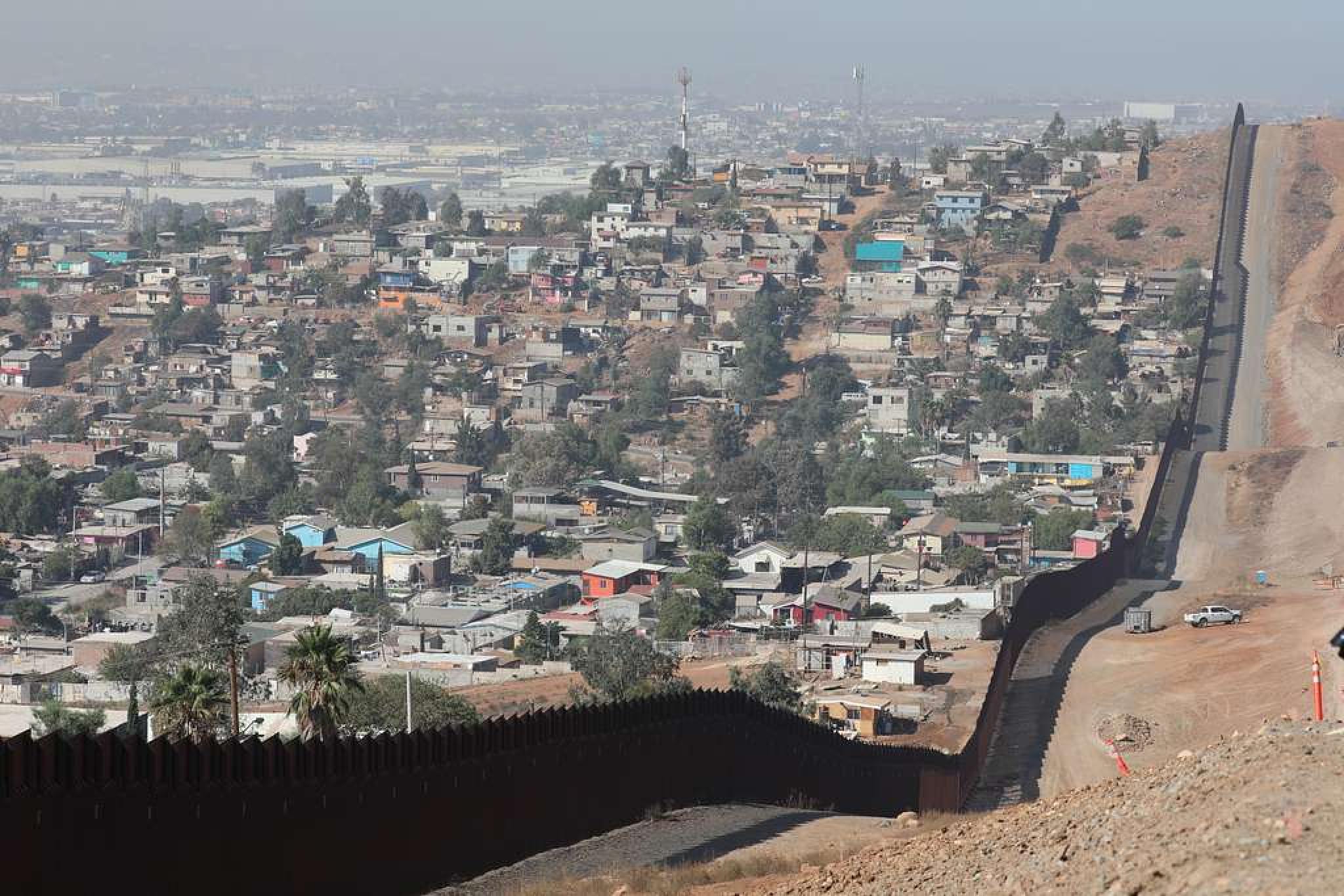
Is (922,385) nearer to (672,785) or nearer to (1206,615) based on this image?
(1206,615)

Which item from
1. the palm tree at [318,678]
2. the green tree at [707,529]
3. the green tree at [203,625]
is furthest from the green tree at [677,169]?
the palm tree at [318,678]

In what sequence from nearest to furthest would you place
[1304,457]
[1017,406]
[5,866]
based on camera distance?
1. [5,866]
2. [1304,457]
3. [1017,406]

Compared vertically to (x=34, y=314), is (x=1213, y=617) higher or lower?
higher

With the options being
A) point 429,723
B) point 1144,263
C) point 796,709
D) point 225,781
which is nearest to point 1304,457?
point 796,709

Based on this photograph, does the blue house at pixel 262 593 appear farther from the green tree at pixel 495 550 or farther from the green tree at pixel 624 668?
the green tree at pixel 624 668

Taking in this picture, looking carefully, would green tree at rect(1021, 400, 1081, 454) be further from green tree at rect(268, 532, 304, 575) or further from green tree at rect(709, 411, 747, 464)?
green tree at rect(268, 532, 304, 575)

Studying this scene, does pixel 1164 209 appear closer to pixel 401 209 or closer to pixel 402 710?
pixel 401 209

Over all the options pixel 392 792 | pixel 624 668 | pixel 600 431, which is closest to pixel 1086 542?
pixel 624 668
